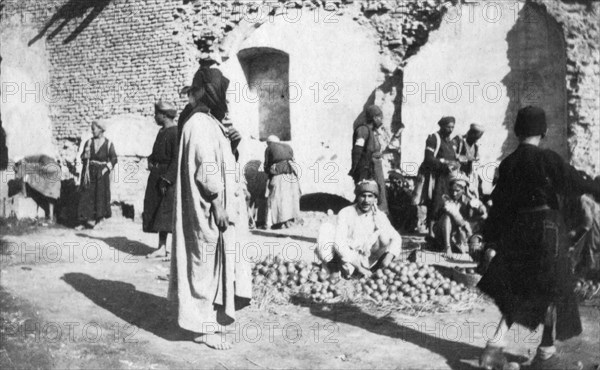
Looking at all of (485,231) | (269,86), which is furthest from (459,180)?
(269,86)

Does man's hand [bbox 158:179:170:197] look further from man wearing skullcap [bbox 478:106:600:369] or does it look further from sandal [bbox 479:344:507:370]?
sandal [bbox 479:344:507:370]

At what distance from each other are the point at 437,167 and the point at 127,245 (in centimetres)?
478

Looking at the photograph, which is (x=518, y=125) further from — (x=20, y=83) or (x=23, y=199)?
(x=20, y=83)

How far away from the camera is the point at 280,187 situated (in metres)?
11.1

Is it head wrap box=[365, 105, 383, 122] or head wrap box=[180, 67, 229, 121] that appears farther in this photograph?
head wrap box=[365, 105, 383, 122]

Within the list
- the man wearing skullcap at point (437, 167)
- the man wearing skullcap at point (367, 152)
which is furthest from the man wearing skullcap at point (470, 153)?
the man wearing skullcap at point (367, 152)

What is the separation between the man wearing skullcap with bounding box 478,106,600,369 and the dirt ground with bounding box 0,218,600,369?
358mm

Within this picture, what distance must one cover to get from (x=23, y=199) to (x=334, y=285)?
8124 mm

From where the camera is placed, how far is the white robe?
4.37 meters

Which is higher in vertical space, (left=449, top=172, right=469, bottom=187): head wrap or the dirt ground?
(left=449, top=172, right=469, bottom=187): head wrap

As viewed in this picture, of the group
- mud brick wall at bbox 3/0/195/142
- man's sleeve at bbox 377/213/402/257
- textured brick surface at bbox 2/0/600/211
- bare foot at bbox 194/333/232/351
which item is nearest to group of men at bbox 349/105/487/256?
man's sleeve at bbox 377/213/402/257

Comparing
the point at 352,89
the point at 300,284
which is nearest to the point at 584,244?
the point at 300,284

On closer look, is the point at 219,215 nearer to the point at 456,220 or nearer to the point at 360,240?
the point at 360,240

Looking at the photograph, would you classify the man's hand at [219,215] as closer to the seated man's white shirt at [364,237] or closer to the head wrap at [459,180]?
the seated man's white shirt at [364,237]
